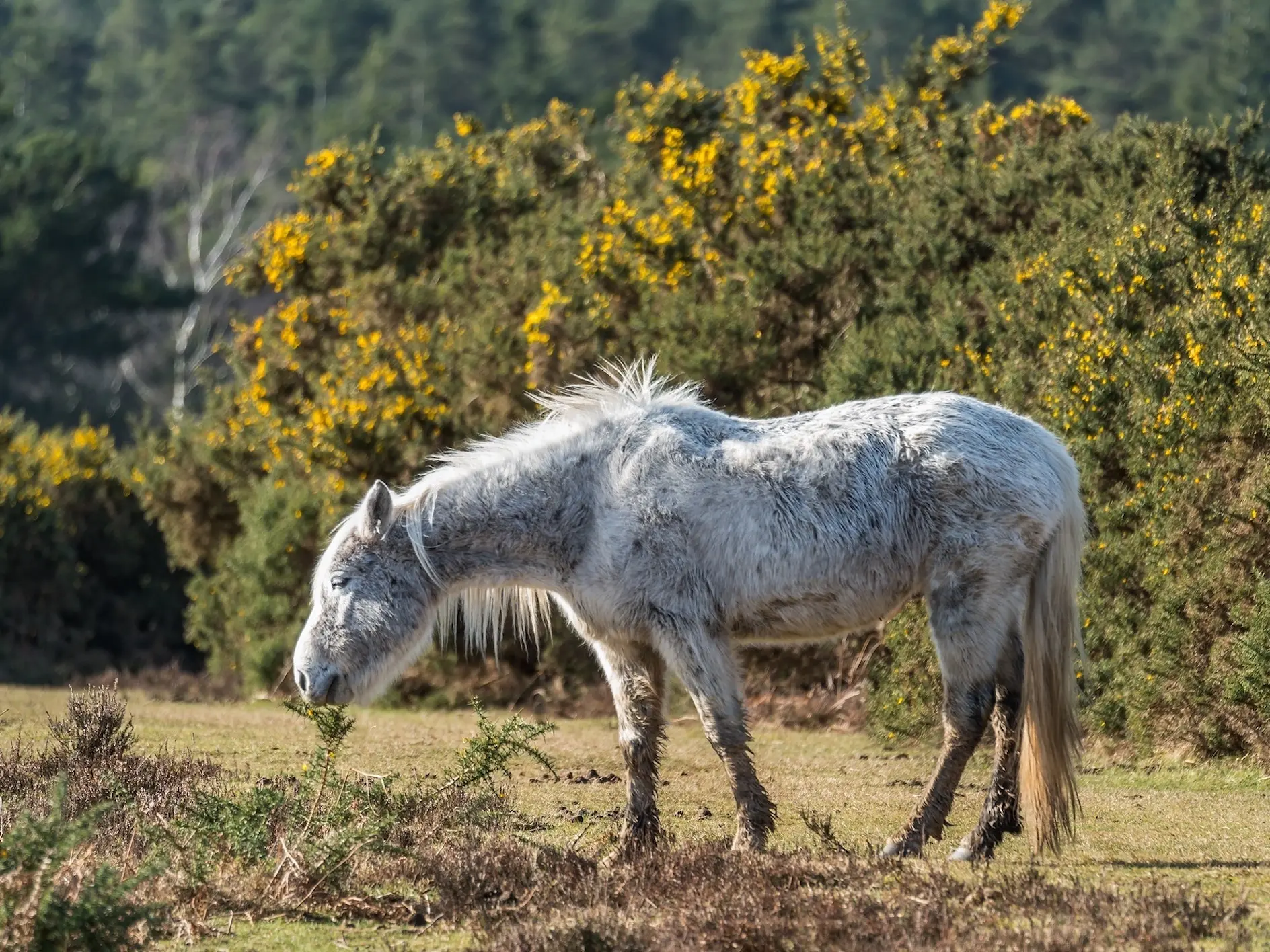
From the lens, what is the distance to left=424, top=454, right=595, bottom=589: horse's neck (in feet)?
26.5

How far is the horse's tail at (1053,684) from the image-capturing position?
25.2 ft

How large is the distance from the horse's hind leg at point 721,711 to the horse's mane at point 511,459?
824mm

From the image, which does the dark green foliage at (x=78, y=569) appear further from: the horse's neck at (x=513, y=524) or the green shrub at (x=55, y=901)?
the green shrub at (x=55, y=901)

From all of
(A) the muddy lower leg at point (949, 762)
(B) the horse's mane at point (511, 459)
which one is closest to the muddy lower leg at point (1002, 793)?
(A) the muddy lower leg at point (949, 762)

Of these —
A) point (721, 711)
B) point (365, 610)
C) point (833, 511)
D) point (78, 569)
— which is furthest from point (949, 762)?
point (78, 569)

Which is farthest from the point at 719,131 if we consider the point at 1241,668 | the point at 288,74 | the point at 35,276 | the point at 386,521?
the point at 288,74

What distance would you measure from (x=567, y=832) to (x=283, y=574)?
1118 centimetres

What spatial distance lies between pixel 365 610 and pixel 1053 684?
3.22 m

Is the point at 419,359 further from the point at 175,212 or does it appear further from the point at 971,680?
the point at 175,212

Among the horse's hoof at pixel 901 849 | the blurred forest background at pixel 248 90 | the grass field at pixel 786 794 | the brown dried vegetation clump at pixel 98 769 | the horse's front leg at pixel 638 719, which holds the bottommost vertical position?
the grass field at pixel 786 794

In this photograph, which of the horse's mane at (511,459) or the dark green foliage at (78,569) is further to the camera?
the dark green foliage at (78,569)

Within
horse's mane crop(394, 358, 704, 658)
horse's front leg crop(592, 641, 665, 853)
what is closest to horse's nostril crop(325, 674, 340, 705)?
horse's mane crop(394, 358, 704, 658)

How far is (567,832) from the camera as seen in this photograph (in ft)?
28.6

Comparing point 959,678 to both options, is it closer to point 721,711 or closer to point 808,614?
point 808,614
